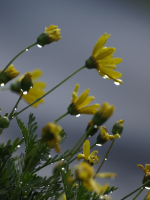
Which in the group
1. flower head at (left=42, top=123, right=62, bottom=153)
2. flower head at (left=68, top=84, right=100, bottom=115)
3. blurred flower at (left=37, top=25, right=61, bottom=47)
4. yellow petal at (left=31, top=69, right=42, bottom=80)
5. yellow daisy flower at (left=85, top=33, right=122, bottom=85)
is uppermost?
blurred flower at (left=37, top=25, right=61, bottom=47)

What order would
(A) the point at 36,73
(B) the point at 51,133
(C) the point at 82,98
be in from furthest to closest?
1. (A) the point at 36,73
2. (C) the point at 82,98
3. (B) the point at 51,133

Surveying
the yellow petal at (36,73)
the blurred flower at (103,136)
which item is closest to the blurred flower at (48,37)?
the yellow petal at (36,73)

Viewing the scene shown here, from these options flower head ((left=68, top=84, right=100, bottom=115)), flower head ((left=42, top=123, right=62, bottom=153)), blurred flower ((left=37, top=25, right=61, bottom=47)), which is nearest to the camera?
flower head ((left=42, top=123, right=62, bottom=153))

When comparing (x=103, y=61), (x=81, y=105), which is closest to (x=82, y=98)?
(x=81, y=105)

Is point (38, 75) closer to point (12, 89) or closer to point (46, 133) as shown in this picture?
point (12, 89)

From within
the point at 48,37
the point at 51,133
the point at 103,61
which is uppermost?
the point at 48,37

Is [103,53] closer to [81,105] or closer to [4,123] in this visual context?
[81,105]

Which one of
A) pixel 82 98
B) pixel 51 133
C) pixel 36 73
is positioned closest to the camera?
pixel 51 133

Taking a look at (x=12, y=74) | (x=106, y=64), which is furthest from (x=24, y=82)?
(x=106, y=64)

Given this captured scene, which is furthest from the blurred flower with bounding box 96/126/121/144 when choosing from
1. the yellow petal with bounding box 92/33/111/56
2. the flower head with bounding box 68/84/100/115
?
the yellow petal with bounding box 92/33/111/56

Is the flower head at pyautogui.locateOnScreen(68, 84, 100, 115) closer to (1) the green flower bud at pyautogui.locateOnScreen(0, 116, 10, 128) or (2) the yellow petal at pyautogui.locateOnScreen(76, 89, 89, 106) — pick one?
(2) the yellow petal at pyautogui.locateOnScreen(76, 89, 89, 106)
